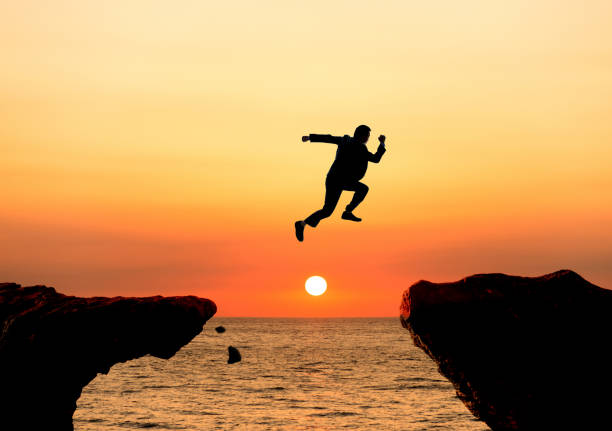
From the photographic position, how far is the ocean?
127ft

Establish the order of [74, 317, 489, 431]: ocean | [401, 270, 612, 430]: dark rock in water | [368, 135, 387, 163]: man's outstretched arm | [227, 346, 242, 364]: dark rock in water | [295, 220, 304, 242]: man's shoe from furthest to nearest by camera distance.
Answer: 1. [74, 317, 489, 431]: ocean
2. [227, 346, 242, 364]: dark rock in water
3. [401, 270, 612, 430]: dark rock in water
4. [295, 220, 304, 242]: man's shoe
5. [368, 135, 387, 163]: man's outstretched arm

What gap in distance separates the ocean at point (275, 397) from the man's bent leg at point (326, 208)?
26.1 m

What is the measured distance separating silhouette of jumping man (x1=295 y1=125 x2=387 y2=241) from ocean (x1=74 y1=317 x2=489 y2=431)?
85.8ft

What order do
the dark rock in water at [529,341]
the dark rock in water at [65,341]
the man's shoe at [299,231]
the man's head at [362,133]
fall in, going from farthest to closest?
the dark rock in water at [65,341] < the dark rock in water at [529,341] < the man's shoe at [299,231] < the man's head at [362,133]

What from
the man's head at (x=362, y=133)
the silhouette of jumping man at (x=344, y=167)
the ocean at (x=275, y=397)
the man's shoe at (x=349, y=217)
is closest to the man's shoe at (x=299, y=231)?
the silhouette of jumping man at (x=344, y=167)

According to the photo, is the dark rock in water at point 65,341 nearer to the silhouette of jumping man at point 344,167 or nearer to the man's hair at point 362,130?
the silhouette of jumping man at point 344,167

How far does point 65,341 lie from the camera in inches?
589

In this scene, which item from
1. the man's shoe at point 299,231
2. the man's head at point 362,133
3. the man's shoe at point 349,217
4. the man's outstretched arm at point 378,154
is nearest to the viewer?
the man's head at point 362,133

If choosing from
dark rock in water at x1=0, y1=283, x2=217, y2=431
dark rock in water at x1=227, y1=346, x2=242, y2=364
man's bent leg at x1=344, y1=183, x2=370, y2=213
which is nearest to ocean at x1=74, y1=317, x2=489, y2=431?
dark rock in water at x1=227, y1=346, x2=242, y2=364

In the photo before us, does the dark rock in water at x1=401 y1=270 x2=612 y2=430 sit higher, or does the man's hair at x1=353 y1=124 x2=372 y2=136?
the man's hair at x1=353 y1=124 x2=372 y2=136

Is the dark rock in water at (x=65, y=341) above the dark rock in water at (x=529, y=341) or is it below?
above

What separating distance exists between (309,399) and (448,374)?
37503mm

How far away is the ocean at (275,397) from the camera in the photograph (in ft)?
127

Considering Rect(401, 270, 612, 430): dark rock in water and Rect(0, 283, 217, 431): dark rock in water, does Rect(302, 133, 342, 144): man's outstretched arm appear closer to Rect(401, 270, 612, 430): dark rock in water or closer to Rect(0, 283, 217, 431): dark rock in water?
→ Rect(401, 270, 612, 430): dark rock in water
